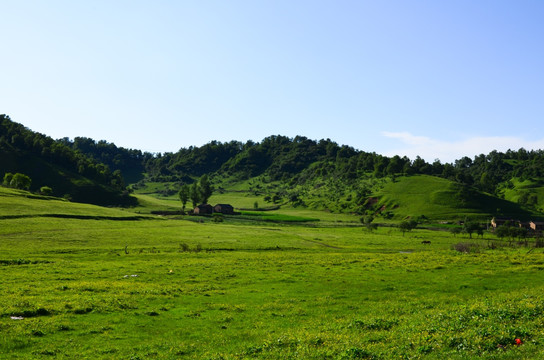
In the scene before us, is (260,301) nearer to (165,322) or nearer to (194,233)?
(165,322)

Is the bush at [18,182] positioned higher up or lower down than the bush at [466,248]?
higher up

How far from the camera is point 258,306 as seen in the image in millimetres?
34594

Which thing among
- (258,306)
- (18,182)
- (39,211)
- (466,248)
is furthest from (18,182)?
(258,306)

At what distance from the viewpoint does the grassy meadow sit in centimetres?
2116

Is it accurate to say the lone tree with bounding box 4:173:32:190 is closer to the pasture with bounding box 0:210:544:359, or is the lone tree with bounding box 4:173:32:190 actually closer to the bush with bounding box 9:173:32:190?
the bush with bounding box 9:173:32:190

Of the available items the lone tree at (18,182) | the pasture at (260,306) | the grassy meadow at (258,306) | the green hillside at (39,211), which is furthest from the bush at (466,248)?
the lone tree at (18,182)

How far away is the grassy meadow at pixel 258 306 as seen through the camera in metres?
21.2

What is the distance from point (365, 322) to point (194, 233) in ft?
291

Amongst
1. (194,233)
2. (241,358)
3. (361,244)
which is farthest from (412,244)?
(241,358)

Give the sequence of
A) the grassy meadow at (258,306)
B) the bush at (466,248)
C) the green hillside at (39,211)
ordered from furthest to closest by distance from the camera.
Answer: the green hillside at (39,211), the bush at (466,248), the grassy meadow at (258,306)

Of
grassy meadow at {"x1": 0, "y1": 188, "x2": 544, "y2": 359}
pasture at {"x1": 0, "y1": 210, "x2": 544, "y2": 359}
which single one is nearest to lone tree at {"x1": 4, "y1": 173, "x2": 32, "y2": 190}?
grassy meadow at {"x1": 0, "y1": 188, "x2": 544, "y2": 359}

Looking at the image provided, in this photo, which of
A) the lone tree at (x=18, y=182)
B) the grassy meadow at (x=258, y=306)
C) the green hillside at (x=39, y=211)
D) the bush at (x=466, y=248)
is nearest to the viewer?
the grassy meadow at (x=258, y=306)

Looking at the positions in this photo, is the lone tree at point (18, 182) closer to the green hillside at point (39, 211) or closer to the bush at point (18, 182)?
the bush at point (18, 182)

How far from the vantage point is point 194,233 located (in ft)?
363
